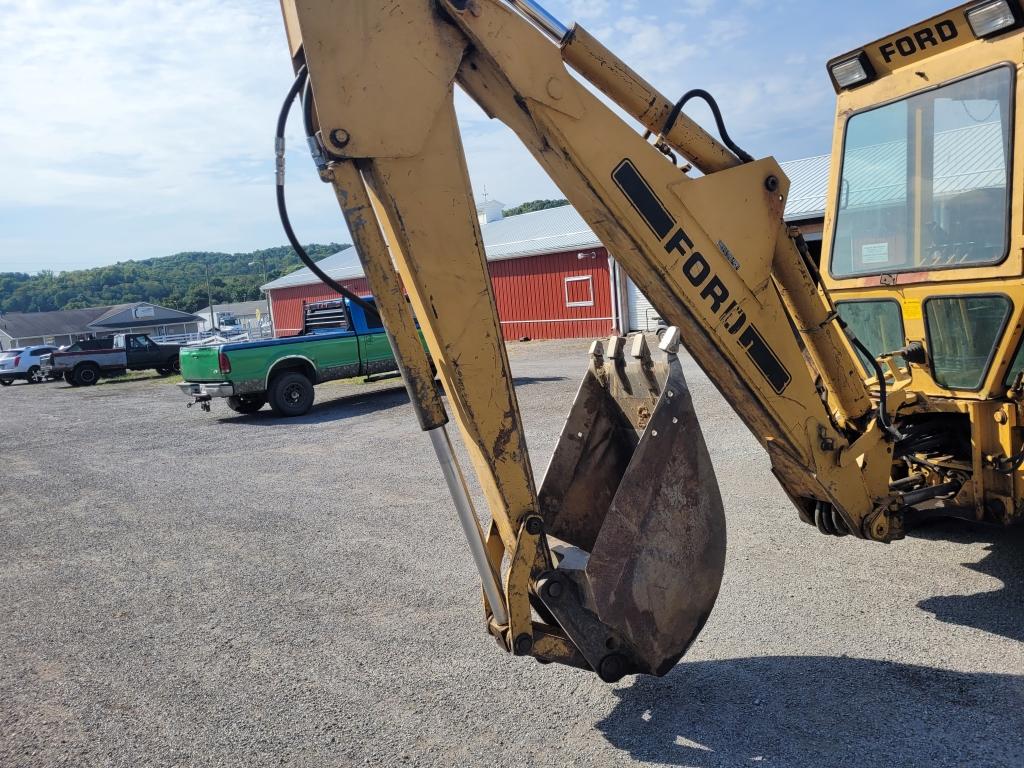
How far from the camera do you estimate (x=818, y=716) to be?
3.38 metres

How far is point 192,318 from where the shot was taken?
58.6 m

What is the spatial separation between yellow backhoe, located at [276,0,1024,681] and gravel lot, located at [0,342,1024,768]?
1.35 ft

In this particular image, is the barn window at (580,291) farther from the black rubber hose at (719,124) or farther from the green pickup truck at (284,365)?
the black rubber hose at (719,124)

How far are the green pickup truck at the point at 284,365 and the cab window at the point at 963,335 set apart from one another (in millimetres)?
9517

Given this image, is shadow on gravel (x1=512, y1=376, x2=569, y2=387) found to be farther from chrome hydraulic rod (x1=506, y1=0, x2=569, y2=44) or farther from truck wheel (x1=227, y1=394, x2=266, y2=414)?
chrome hydraulic rod (x1=506, y1=0, x2=569, y2=44)

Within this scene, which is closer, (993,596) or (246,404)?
(993,596)

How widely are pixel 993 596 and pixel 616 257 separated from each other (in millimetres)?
2919

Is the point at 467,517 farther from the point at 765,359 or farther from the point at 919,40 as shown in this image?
the point at 919,40

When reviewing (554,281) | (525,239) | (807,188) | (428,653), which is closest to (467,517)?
(428,653)

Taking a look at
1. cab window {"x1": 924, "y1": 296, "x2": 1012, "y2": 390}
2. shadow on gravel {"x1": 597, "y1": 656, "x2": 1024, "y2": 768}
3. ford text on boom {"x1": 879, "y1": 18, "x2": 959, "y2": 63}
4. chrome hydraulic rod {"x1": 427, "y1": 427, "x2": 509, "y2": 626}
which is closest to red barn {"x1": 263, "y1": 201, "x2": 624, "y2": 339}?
ford text on boom {"x1": 879, "y1": 18, "x2": 959, "y2": 63}

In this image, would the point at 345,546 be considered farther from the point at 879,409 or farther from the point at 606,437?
the point at 879,409

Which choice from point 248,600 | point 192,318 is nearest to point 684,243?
point 248,600

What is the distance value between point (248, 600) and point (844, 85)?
16.3 ft

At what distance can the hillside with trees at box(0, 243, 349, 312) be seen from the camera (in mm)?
102188
